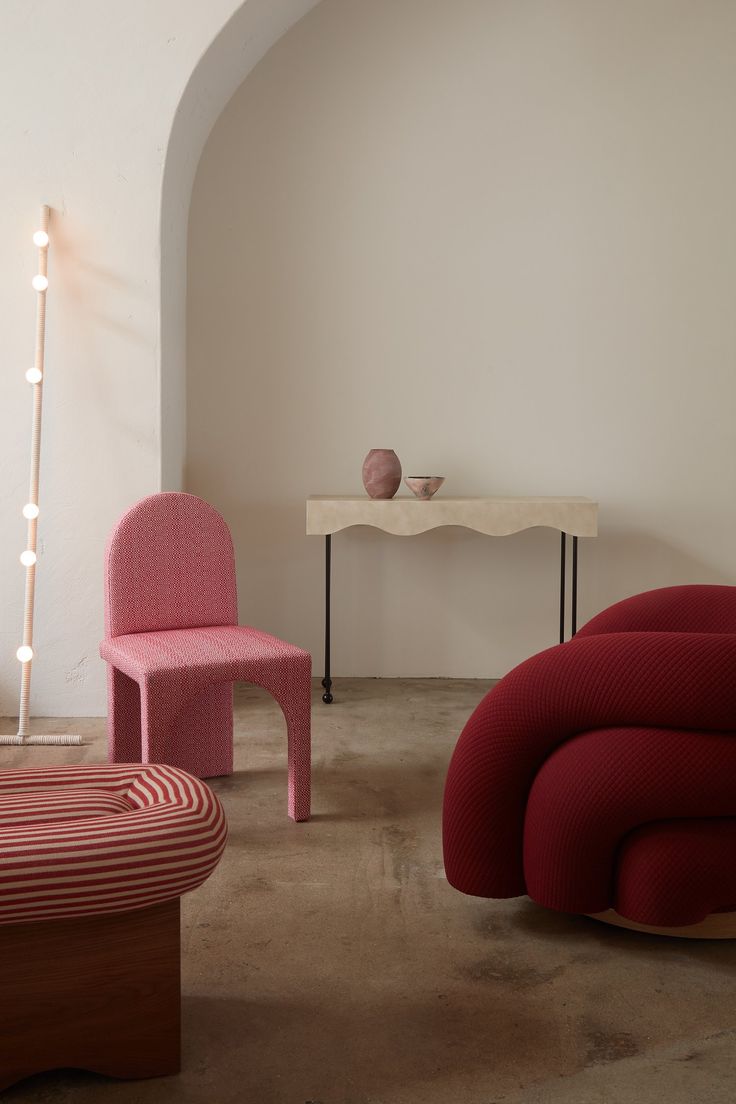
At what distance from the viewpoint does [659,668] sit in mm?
1834

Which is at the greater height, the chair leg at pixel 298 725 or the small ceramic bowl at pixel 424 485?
the small ceramic bowl at pixel 424 485

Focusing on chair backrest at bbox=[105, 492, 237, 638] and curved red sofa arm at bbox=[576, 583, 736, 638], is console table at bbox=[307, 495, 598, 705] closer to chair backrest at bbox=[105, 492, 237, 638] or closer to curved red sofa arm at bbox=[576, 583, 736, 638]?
chair backrest at bbox=[105, 492, 237, 638]

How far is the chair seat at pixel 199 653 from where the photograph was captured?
7.91 feet

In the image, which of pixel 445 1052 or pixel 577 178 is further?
pixel 577 178

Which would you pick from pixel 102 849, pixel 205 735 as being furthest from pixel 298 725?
pixel 102 849

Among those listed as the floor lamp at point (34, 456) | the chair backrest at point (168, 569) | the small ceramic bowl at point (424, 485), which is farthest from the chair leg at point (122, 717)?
the small ceramic bowl at point (424, 485)

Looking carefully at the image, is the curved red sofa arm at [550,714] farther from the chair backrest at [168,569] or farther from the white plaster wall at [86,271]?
the white plaster wall at [86,271]

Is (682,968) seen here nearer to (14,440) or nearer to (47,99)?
(14,440)

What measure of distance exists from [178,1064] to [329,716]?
2070mm

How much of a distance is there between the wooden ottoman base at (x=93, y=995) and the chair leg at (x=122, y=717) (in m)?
1.28

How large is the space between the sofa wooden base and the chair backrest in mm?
1365

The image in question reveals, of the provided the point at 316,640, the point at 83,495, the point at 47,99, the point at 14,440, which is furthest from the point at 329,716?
the point at 47,99

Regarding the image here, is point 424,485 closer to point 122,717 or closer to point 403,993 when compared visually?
point 122,717

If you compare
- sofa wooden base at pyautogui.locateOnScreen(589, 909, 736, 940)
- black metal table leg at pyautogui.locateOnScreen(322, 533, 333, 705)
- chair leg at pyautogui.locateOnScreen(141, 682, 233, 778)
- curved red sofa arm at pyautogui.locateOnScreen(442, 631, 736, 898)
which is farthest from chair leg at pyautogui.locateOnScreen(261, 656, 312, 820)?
black metal table leg at pyautogui.locateOnScreen(322, 533, 333, 705)
